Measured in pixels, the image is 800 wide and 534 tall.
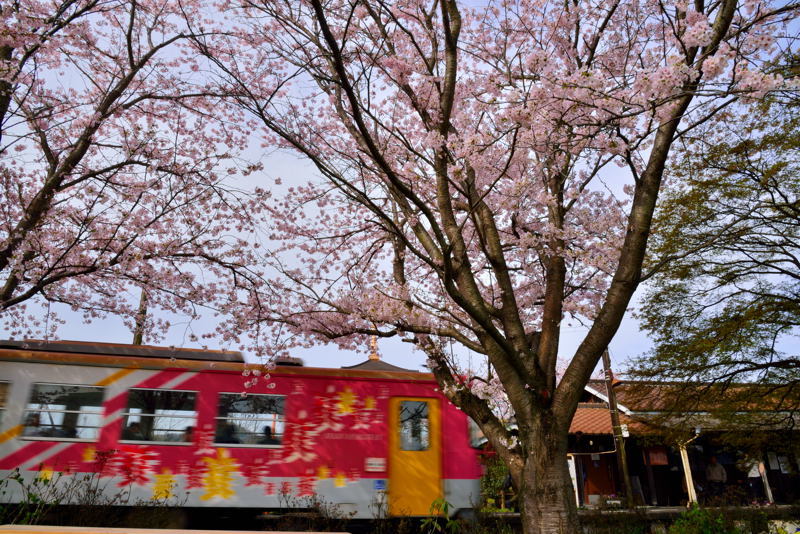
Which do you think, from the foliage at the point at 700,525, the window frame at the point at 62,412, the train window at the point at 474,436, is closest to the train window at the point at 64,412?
the window frame at the point at 62,412

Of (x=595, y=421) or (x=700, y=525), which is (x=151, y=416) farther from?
(x=595, y=421)

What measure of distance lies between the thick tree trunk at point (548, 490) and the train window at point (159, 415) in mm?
5802

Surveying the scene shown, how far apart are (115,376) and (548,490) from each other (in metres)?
7.28

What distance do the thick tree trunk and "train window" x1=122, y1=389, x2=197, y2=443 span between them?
5.80 meters

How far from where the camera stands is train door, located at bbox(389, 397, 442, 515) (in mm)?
9008

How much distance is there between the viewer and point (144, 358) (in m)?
9.08

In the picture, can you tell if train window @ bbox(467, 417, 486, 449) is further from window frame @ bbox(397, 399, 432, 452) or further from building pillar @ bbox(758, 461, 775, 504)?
building pillar @ bbox(758, 461, 775, 504)

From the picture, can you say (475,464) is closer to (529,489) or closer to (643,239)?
(529,489)

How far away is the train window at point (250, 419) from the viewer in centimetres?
893

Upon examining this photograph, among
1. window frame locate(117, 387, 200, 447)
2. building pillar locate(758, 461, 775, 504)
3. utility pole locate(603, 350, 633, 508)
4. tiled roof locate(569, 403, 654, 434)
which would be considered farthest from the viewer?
building pillar locate(758, 461, 775, 504)

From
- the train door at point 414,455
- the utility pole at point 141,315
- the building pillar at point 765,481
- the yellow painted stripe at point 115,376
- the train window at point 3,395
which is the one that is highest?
the utility pole at point 141,315

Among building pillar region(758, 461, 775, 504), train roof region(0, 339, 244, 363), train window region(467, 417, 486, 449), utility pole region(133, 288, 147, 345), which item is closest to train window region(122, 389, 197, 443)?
train roof region(0, 339, 244, 363)

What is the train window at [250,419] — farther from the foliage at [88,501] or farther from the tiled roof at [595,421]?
the tiled roof at [595,421]

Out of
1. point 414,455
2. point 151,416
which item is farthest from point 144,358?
point 414,455
